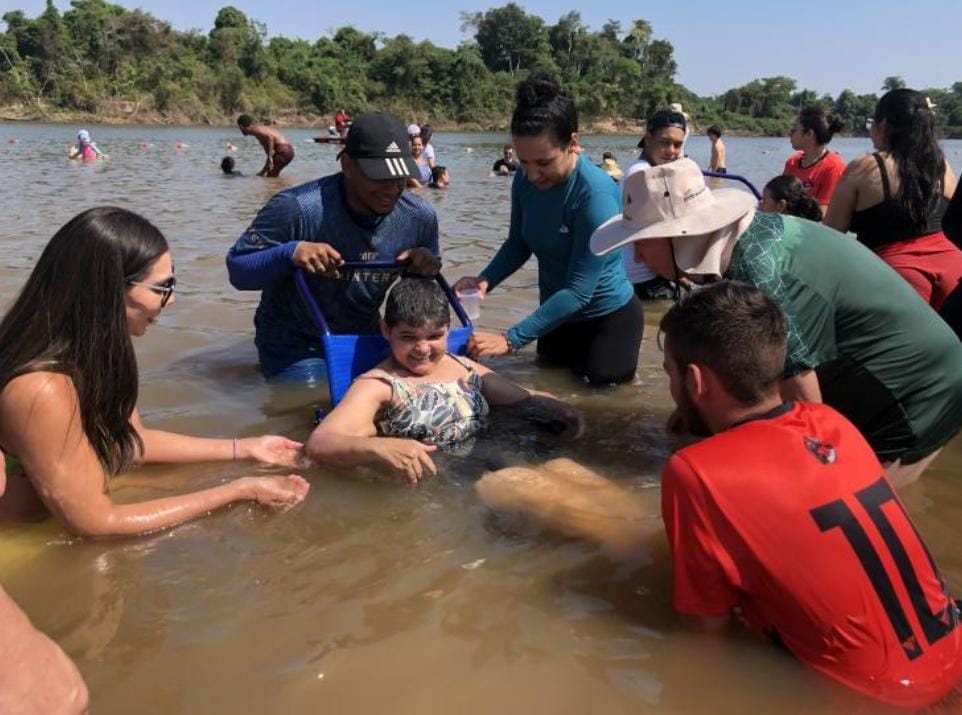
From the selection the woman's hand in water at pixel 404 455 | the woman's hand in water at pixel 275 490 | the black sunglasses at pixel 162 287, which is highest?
the black sunglasses at pixel 162 287

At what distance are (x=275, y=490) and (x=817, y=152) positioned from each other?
19.9 feet

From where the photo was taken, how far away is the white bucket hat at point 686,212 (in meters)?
2.83

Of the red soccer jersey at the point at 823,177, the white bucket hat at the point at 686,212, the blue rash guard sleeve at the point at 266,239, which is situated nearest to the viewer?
the white bucket hat at the point at 686,212

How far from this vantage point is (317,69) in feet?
226

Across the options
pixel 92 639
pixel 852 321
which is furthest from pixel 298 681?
pixel 852 321

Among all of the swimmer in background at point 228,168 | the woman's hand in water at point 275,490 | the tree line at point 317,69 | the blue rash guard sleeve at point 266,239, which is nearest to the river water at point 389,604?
the woman's hand in water at point 275,490

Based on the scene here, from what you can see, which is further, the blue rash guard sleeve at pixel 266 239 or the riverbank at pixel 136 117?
the riverbank at pixel 136 117

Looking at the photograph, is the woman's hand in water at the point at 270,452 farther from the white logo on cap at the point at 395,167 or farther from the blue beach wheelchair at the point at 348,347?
the white logo on cap at the point at 395,167

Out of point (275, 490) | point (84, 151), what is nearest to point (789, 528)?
point (275, 490)

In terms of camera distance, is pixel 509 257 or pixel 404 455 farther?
pixel 509 257

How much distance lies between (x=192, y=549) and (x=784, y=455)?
7.15ft

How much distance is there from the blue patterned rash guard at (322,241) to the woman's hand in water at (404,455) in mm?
1210

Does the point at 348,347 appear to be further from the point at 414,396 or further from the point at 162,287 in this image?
the point at 162,287

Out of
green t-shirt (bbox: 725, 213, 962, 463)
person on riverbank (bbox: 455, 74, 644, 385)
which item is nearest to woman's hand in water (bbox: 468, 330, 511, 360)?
person on riverbank (bbox: 455, 74, 644, 385)
